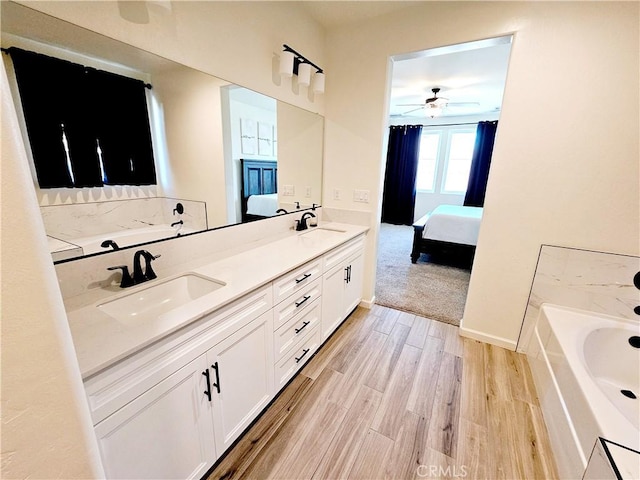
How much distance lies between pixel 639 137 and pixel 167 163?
109 inches

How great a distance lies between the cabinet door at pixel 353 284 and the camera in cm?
235

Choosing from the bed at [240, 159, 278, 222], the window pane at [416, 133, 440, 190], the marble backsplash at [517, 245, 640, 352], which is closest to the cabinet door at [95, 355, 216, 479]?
the bed at [240, 159, 278, 222]

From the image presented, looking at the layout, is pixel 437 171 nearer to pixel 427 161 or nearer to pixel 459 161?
pixel 427 161

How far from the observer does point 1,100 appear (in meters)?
0.36

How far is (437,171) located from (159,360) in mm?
6828

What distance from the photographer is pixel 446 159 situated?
248 inches

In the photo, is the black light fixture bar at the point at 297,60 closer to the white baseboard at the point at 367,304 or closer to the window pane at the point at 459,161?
the white baseboard at the point at 367,304

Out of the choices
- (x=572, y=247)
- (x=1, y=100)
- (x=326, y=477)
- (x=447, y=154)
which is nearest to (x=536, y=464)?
(x=326, y=477)

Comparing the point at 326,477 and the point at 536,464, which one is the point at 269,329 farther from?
the point at 536,464

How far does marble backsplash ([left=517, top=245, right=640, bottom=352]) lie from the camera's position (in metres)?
1.77

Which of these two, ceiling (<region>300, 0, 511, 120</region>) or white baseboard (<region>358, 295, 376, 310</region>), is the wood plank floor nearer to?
white baseboard (<region>358, 295, 376, 310</region>)

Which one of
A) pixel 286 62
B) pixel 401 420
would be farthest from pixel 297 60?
pixel 401 420

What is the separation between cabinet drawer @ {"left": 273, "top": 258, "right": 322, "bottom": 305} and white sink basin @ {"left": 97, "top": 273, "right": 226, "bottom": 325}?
0.29m

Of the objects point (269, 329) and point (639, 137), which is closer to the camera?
point (269, 329)
